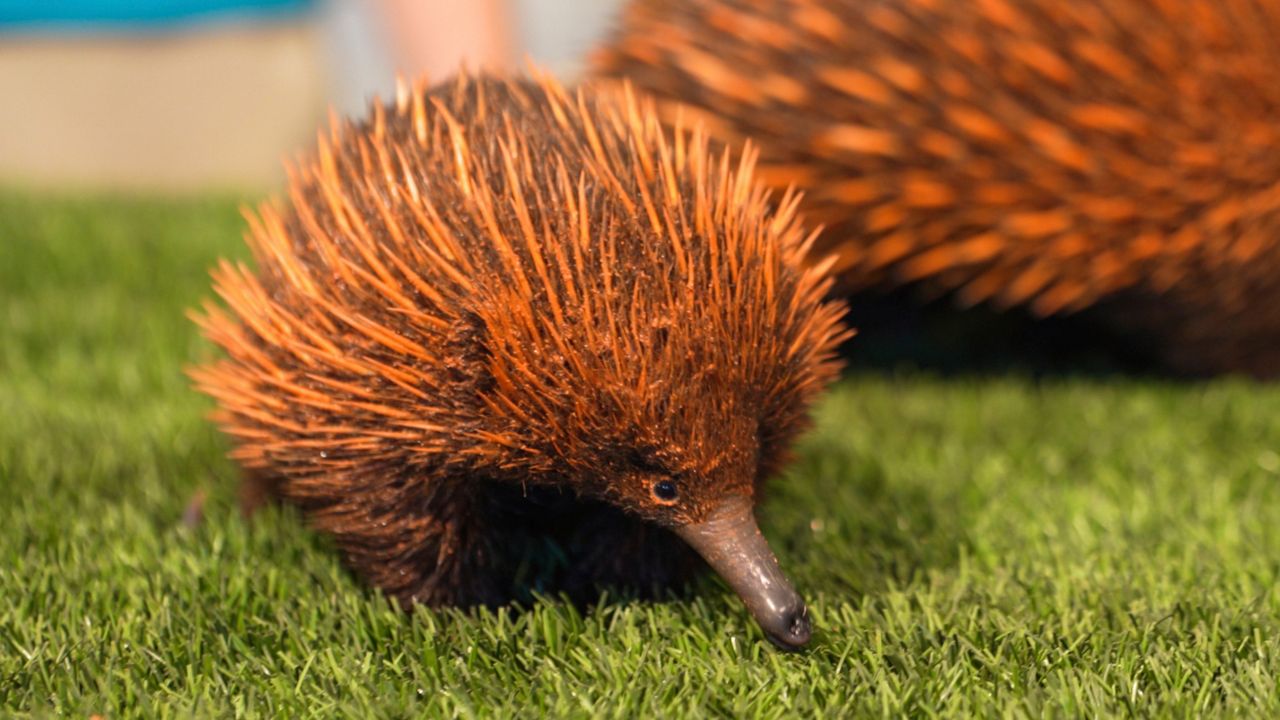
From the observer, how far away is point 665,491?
5.58 ft

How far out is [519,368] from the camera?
1.68m

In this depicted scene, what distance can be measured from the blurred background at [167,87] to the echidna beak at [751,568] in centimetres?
379

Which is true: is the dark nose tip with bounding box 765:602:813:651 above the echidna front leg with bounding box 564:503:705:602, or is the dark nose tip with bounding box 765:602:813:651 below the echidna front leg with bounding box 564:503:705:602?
above

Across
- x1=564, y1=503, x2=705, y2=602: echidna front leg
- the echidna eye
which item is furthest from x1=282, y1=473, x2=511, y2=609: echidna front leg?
the echidna eye

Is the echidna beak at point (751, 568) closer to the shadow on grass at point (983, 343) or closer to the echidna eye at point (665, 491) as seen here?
the echidna eye at point (665, 491)

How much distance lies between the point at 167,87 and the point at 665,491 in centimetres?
535

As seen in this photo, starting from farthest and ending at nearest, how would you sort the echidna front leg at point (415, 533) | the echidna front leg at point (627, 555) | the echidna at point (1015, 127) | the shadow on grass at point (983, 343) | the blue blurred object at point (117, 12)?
the blue blurred object at point (117, 12) → the shadow on grass at point (983, 343) → the echidna at point (1015, 127) → the echidna front leg at point (627, 555) → the echidna front leg at point (415, 533)

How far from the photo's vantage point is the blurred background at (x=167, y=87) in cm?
588

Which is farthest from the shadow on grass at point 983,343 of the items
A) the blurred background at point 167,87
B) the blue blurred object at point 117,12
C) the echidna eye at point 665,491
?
Result: the blue blurred object at point 117,12

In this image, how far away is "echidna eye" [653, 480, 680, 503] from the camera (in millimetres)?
1697

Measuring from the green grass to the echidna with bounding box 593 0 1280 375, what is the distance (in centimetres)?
37

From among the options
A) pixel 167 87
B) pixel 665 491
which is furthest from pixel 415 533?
pixel 167 87

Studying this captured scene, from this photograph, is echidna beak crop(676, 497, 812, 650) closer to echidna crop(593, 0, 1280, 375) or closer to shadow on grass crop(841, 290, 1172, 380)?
echidna crop(593, 0, 1280, 375)

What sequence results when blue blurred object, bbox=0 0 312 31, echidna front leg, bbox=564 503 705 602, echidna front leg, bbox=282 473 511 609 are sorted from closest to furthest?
echidna front leg, bbox=282 473 511 609
echidna front leg, bbox=564 503 705 602
blue blurred object, bbox=0 0 312 31
